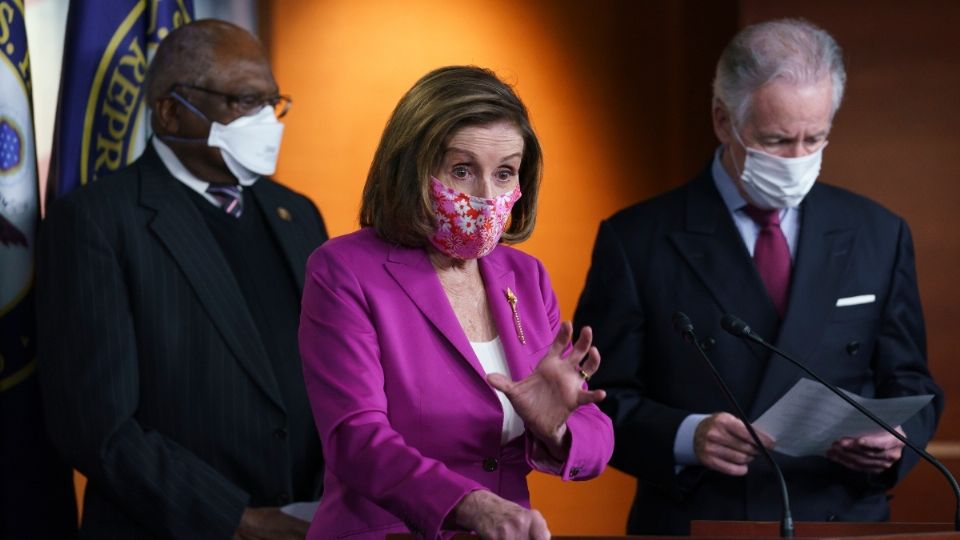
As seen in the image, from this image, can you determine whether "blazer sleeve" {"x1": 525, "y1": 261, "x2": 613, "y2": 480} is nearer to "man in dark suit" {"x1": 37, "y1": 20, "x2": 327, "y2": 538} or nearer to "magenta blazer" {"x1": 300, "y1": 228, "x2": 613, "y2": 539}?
"magenta blazer" {"x1": 300, "y1": 228, "x2": 613, "y2": 539}

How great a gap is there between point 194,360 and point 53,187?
0.83 metres

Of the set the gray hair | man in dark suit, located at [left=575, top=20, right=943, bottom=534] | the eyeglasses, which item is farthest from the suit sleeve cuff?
the eyeglasses

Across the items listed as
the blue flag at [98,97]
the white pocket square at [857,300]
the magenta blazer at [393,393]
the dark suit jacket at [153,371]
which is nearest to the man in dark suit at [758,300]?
the white pocket square at [857,300]

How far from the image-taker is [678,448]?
332cm

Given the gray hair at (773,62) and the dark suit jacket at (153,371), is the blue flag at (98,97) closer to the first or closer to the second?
the dark suit jacket at (153,371)

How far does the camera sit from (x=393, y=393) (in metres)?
2.39

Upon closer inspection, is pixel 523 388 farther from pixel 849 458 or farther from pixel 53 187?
pixel 53 187

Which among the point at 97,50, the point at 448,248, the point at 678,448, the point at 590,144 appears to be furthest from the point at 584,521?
the point at 448,248

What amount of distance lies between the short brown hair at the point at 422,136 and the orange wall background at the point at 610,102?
1961mm

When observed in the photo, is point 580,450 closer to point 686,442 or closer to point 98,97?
point 686,442

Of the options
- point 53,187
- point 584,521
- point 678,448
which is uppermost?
point 53,187

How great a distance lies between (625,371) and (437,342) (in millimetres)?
1109

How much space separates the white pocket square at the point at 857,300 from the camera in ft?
11.4

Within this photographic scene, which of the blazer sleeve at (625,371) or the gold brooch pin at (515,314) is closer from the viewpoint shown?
the gold brooch pin at (515,314)
